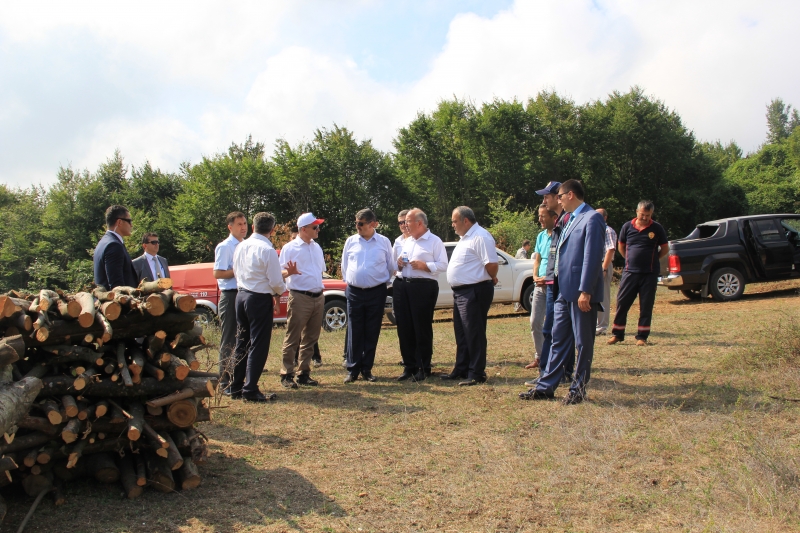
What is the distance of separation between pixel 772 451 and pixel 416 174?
31914mm

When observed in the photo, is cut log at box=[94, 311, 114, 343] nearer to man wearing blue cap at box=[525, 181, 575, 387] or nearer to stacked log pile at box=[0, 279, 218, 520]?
stacked log pile at box=[0, 279, 218, 520]

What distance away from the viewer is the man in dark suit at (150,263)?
326 inches


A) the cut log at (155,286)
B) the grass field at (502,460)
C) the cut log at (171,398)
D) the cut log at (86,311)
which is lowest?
the grass field at (502,460)

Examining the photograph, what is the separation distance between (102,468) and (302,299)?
3.40 m

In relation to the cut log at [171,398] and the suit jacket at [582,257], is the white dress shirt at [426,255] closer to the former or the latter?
the suit jacket at [582,257]

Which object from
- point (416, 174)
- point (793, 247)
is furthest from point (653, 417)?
point (416, 174)

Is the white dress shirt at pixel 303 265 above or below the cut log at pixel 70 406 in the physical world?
above

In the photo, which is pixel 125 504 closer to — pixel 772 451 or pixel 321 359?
pixel 772 451

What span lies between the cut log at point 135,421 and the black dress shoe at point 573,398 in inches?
137

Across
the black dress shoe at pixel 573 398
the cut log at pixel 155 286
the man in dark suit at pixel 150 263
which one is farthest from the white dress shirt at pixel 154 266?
the black dress shoe at pixel 573 398

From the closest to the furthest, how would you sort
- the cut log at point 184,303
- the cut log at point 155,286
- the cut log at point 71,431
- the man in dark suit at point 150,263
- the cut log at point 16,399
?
the cut log at point 16,399 < the cut log at point 71,431 < the cut log at point 184,303 < the cut log at point 155,286 < the man in dark suit at point 150,263

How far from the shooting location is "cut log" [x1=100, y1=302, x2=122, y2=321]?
3.99m

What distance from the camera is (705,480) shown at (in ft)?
12.2

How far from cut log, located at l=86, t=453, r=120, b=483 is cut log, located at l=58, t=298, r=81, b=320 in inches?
35.7
